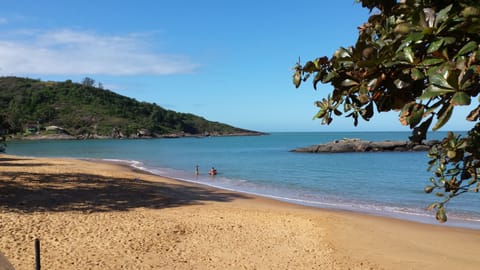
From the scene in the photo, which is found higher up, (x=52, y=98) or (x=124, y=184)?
(x=52, y=98)

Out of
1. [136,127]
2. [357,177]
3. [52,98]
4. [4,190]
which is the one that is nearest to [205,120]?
[136,127]

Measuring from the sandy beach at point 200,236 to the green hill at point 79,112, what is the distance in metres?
95.7

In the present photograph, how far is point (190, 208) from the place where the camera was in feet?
47.7

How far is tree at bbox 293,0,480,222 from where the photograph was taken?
52.1 inches

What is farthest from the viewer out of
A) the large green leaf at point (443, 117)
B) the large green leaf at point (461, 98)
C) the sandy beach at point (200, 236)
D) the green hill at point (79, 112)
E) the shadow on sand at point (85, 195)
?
the green hill at point (79, 112)

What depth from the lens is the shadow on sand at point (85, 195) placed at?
1247cm

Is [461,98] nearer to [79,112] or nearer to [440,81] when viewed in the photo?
[440,81]

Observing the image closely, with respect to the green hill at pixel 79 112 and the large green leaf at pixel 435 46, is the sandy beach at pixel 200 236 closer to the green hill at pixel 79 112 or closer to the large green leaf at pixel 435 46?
the large green leaf at pixel 435 46

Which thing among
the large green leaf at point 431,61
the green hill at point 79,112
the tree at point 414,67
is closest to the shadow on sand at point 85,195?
the tree at point 414,67

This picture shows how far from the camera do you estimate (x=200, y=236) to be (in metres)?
9.96

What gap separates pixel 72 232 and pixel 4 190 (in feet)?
21.0

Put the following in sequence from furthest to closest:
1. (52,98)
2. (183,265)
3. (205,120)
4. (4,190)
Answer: (205,120)
(52,98)
(4,190)
(183,265)

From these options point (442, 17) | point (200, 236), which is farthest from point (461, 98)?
point (200, 236)

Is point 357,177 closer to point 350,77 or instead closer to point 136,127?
point 350,77
